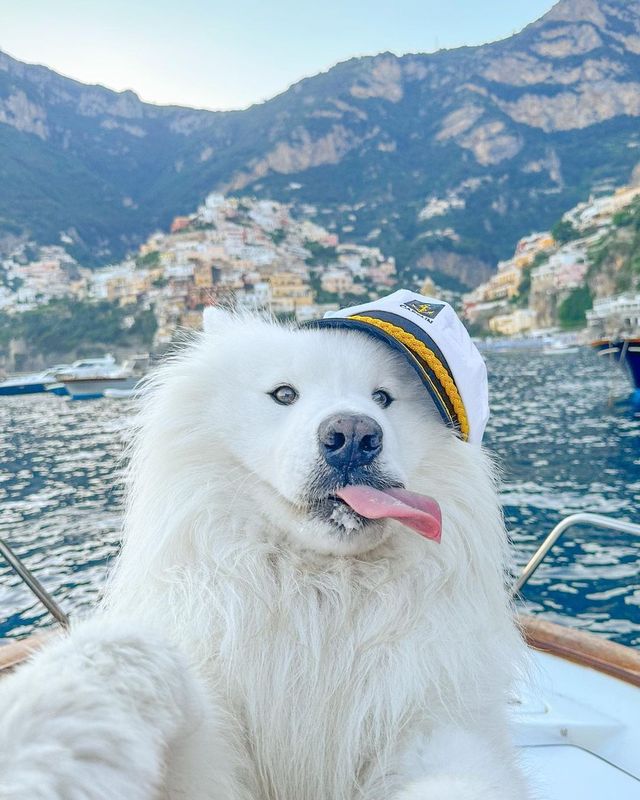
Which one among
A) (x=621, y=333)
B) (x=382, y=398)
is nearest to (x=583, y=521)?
(x=382, y=398)

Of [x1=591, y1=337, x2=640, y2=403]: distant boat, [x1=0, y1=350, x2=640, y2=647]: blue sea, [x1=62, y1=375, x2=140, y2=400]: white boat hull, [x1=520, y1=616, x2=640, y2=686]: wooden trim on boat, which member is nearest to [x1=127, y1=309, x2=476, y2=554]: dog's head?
[x1=0, y1=350, x2=640, y2=647]: blue sea

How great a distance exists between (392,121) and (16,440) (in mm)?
81727

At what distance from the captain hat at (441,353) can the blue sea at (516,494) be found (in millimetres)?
216

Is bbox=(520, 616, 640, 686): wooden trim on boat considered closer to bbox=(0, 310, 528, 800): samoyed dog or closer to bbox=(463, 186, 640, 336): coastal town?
bbox=(0, 310, 528, 800): samoyed dog

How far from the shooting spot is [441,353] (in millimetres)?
1029

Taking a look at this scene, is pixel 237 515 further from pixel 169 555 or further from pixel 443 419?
pixel 443 419

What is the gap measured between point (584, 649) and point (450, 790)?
1319 millimetres

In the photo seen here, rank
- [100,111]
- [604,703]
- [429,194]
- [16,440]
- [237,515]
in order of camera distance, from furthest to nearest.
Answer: [100,111], [429,194], [16,440], [604,703], [237,515]

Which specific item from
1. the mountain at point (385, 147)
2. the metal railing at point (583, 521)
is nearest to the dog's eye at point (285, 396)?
the metal railing at point (583, 521)

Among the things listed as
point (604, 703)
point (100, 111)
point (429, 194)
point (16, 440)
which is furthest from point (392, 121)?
point (604, 703)

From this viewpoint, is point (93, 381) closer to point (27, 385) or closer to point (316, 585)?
point (27, 385)

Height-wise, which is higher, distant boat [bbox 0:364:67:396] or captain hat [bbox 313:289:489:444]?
captain hat [bbox 313:289:489:444]

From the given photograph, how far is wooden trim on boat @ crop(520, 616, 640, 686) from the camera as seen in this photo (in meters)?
1.69

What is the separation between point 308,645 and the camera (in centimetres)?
90
